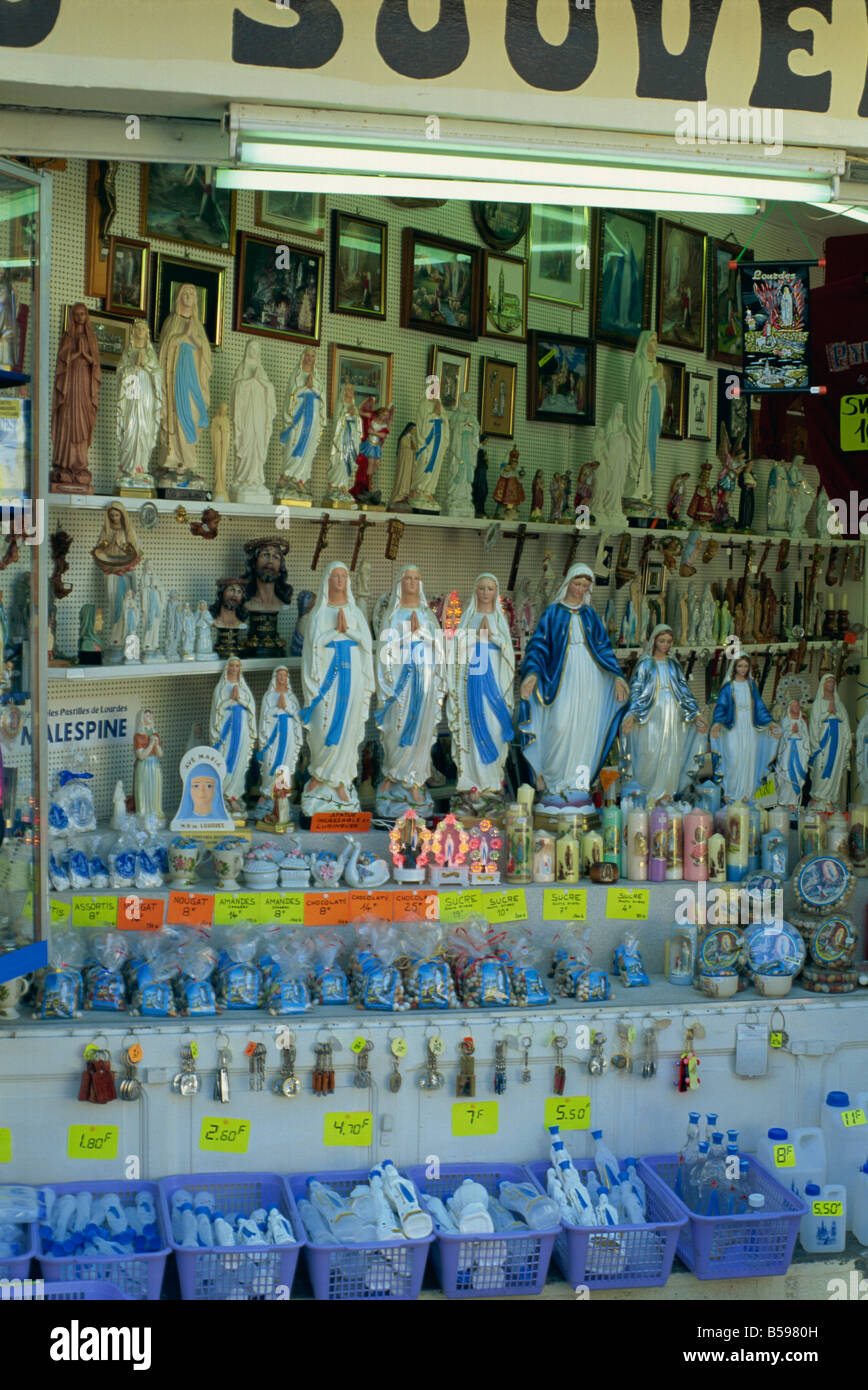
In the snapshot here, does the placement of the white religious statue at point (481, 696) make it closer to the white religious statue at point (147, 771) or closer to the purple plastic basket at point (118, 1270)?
the white religious statue at point (147, 771)

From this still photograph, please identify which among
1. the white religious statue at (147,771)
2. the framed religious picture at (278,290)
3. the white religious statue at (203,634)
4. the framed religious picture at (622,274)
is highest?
the framed religious picture at (622,274)

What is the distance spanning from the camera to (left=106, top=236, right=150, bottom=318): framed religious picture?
5.87 m

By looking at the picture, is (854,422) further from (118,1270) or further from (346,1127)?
(118,1270)

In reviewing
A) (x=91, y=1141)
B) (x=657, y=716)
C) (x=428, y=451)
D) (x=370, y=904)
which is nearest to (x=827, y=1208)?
(x=370, y=904)

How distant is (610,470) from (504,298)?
1.13 metres

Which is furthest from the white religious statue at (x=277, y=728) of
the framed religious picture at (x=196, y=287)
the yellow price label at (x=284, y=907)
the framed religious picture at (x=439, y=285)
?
the framed religious picture at (x=439, y=285)

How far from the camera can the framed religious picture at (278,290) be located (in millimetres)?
6434

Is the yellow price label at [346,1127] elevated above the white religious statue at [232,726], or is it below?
below

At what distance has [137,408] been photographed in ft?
18.4

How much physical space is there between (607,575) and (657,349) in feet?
4.77

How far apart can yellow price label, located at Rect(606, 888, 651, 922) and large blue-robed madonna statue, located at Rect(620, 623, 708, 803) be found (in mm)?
849

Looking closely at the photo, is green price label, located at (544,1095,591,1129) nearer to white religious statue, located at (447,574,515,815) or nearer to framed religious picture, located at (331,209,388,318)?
white religious statue, located at (447,574,515,815)

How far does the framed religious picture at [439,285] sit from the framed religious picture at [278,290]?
579mm

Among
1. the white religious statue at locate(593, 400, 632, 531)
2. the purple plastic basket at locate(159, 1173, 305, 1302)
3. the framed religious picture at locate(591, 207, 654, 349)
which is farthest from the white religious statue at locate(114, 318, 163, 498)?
the framed religious picture at locate(591, 207, 654, 349)
